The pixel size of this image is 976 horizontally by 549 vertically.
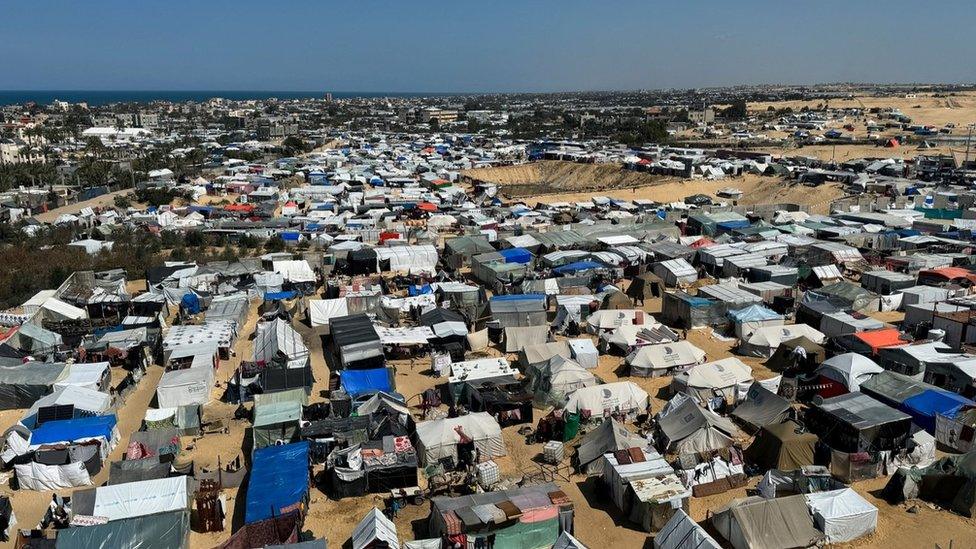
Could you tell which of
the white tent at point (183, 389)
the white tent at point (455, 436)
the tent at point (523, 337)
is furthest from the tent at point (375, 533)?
the tent at point (523, 337)

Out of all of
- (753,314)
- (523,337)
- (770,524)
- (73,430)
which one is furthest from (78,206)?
(770,524)

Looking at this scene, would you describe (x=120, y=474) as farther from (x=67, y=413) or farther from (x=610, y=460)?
(x=610, y=460)

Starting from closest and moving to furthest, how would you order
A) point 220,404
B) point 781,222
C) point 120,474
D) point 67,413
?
1. point 120,474
2. point 67,413
3. point 220,404
4. point 781,222

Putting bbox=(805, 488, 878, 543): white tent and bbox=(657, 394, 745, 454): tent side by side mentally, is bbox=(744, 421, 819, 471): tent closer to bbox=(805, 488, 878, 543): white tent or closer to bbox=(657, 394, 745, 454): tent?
bbox=(657, 394, 745, 454): tent

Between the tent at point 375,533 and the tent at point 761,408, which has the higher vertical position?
the tent at point 761,408

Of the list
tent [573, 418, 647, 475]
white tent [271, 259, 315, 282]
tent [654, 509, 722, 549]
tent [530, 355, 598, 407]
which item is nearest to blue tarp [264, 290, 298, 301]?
white tent [271, 259, 315, 282]

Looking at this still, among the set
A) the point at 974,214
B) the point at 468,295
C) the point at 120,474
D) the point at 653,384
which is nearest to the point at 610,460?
the point at 653,384

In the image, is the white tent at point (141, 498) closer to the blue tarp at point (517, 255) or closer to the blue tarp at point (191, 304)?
the blue tarp at point (191, 304)
